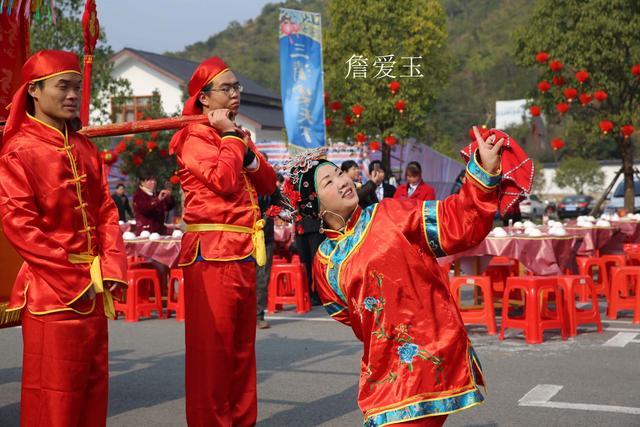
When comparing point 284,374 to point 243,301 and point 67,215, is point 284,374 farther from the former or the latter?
point 67,215

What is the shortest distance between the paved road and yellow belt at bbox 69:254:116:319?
1588mm

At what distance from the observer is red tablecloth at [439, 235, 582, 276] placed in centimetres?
852

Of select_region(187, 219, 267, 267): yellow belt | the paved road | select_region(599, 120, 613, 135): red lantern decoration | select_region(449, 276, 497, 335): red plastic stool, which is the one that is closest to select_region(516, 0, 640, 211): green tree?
select_region(599, 120, 613, 135): red lantern decoration

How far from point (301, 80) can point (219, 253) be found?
10.0 metres

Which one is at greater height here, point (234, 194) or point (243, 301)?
point (234, 194)

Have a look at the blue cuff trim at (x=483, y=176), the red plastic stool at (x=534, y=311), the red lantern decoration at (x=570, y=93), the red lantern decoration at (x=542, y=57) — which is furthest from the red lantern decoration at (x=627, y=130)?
the blue cuff trim at (x=483, y=176)

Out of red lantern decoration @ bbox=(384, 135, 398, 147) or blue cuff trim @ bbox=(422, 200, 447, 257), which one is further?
red lantern decoration @ bbox=(384, 135, 398, 147)

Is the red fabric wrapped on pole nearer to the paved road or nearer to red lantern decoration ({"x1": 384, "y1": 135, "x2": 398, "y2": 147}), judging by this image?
the paved road

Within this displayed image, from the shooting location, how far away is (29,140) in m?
3.74

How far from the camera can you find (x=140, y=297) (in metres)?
10.3

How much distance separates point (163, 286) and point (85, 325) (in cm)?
751

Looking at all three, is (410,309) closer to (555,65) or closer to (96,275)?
(96,275)

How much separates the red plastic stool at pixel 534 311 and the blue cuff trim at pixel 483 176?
517 cm

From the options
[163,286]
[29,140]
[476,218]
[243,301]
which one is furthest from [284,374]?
[163,286]
